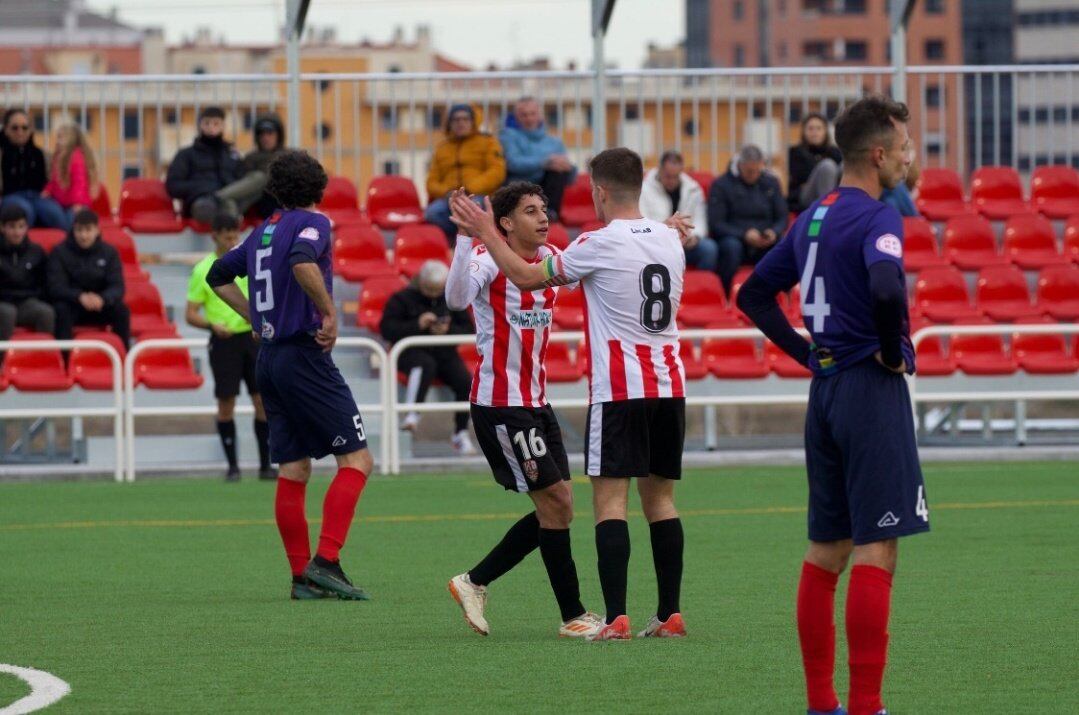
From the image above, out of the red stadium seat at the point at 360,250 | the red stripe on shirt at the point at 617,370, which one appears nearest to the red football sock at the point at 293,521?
the red stripe on shirt at the point at 617,370

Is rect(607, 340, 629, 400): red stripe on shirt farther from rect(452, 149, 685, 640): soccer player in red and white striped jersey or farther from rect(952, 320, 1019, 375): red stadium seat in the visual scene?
rect(952, 320, 1019, 375): red stadium seat

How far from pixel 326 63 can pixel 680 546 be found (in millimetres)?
106686

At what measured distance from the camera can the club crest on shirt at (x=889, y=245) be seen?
5.22 metres

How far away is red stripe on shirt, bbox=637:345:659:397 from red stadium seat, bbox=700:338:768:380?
9690 mm

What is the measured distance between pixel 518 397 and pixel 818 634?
90.1 inches

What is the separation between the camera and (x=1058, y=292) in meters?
18.0

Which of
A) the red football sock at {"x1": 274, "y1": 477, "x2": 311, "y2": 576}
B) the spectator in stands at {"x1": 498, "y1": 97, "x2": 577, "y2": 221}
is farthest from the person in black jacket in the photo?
the red football sock at {"x1": 274, "y1": 477, "x2": 311, "y2": 576}

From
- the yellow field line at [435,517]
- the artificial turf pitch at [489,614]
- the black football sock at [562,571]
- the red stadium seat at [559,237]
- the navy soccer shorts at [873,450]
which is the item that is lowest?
the yellow field line at [435,517]

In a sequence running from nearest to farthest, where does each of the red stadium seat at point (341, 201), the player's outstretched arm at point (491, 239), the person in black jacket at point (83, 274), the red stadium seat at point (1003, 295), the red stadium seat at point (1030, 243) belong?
the player's outstretched arm at point (491, 239) → the person in black jacket at point (83, 274) → the red stadium seat at point (1003, 295) → the red stadium seat at point (1030, 243) → the red stadium seat at point (341, 201)

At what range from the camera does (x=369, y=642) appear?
281 inches

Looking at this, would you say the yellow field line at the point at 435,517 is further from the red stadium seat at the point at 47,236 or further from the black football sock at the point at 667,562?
the red stadium seat at the point at 47,236

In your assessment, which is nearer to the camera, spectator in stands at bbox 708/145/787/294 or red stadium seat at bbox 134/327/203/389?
red stadium seat at bbox 134/327/203/389

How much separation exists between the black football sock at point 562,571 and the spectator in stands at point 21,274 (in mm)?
9723

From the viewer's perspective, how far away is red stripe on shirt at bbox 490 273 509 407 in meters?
7.42
